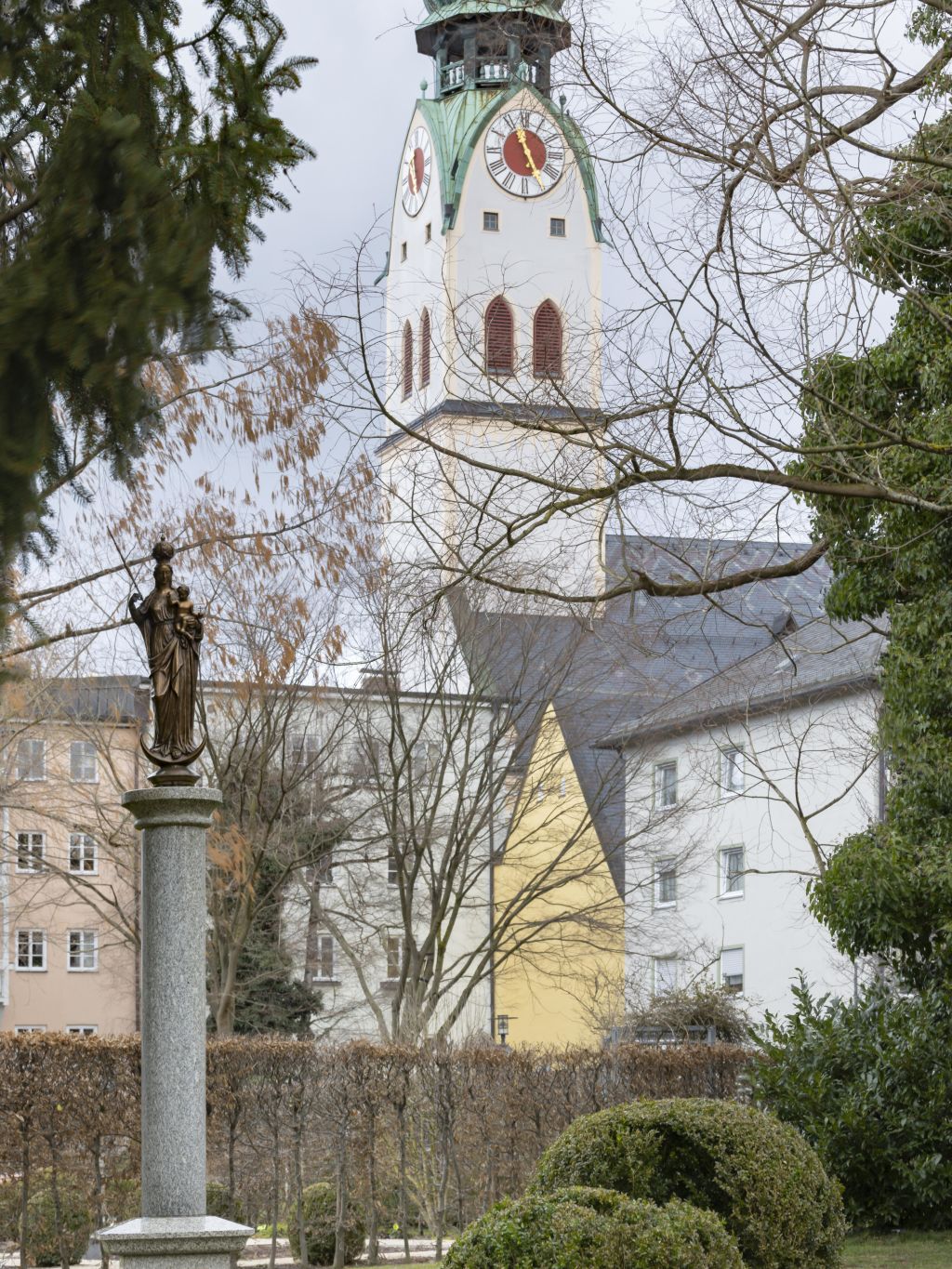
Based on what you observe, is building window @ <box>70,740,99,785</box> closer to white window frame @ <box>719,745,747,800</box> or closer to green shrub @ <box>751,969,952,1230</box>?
white window frame @ <box>719,745,747,800</box>

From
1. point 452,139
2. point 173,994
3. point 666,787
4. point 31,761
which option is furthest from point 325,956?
point 452,139

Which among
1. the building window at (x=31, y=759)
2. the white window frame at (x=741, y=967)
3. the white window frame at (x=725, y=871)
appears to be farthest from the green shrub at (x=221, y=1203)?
the white window frame at (x=725, y=871)

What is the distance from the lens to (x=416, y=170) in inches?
2970

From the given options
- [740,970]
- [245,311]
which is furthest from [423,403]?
[245,311]

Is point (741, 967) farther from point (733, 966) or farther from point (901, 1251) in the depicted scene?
point (901, 1251)

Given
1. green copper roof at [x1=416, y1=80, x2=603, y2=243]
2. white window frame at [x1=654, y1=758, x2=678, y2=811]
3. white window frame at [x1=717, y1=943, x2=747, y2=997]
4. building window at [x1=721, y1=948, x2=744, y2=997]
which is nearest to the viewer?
white window frame at [x1=654, y1=758, x2=678, y2=811]

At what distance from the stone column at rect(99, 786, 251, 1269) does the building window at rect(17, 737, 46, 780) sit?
14.5 metres

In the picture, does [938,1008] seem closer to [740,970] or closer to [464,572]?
[464,572]

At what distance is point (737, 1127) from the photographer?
1003 cm

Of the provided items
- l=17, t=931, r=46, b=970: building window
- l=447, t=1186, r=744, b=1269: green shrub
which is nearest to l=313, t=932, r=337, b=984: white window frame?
l=17, t=931, r=46, b=970: building window

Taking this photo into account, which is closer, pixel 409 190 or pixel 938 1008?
pixel 938 1008

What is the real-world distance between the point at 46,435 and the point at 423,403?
6231cm

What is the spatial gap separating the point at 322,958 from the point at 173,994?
80.0 feet

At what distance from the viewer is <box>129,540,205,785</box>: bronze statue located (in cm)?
1012
